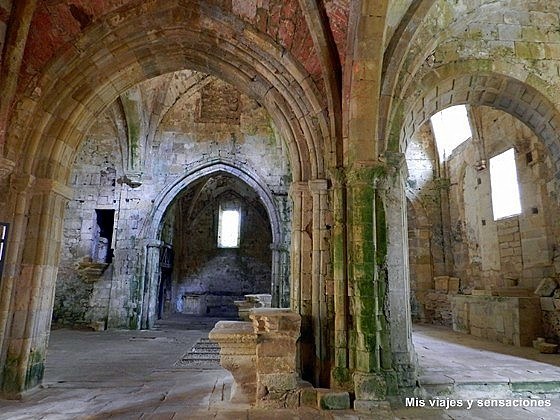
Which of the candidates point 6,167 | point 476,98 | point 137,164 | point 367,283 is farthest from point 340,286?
point 137,164

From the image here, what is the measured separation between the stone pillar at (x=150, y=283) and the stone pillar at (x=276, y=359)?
22.5 ft

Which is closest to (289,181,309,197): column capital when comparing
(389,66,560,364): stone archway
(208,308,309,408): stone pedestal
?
(389,66,560,364): stone archway

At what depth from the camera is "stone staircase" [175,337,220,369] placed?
18.1 feet

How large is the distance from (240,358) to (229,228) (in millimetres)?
11994

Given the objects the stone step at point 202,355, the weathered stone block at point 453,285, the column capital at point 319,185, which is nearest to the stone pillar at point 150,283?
the stone step at point 202,355

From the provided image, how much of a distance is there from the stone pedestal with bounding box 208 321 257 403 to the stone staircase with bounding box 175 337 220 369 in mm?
1651

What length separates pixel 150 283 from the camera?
385 inches

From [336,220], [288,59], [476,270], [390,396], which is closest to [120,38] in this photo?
[288,59]

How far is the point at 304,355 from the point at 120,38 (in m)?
4.64

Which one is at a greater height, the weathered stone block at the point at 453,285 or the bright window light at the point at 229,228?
the bright window light at the point at 229,228

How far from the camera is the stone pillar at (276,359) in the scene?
144 inches

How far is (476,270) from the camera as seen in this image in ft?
30.5

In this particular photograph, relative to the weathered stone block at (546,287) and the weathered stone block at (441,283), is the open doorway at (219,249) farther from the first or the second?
the weathered stone block at (546,287)

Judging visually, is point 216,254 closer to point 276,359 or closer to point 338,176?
point 338,176
